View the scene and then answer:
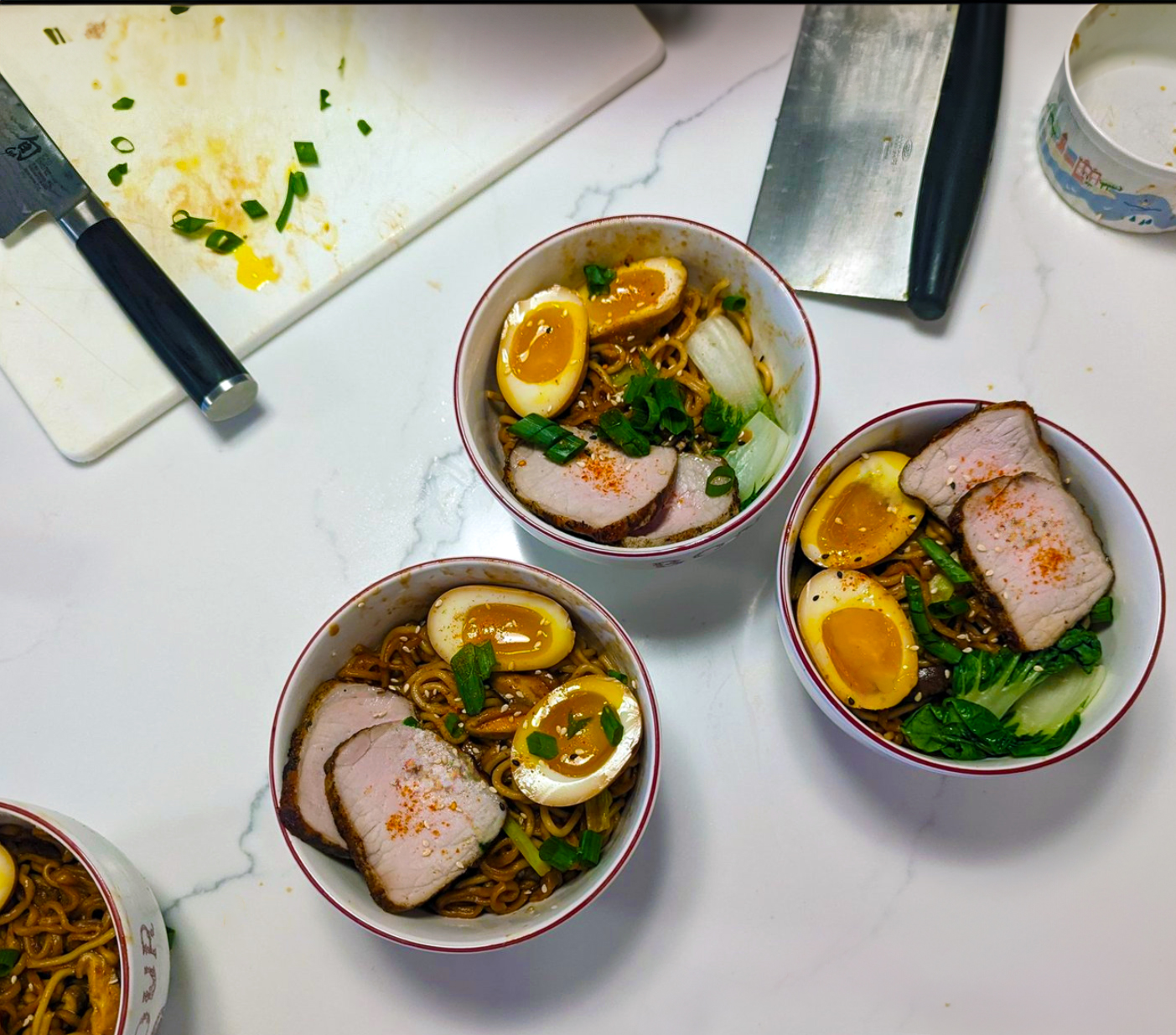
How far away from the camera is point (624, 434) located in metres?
1.49

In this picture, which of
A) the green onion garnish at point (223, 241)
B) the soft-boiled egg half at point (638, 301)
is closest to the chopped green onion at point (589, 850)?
the soft-boiled egg half at point (638, 301)

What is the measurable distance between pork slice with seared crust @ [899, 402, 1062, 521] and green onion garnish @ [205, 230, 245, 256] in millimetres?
1240

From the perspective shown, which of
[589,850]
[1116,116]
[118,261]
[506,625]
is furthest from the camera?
[1116,116]

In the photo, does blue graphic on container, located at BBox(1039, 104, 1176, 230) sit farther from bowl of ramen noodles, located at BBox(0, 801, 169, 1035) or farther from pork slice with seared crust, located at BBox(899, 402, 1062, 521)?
bowl of ramen noodles, located at BBox(0, 801, 169, 1035)

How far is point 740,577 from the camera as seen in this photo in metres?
1.65

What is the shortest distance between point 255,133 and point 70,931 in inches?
54.9

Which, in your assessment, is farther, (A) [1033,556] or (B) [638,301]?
(B) [638,301]

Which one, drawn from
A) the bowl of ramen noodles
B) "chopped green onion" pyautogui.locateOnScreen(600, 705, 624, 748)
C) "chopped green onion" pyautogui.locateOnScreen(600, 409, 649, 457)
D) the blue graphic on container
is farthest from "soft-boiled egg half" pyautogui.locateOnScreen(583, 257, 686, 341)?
the bowl of ramen noodles

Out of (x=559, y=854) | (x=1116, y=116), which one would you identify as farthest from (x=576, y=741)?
(x=1116, y=116)

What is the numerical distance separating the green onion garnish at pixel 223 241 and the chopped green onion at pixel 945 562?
4.29 feet

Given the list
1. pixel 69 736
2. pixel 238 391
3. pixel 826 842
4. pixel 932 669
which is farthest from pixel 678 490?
pixel 69 736

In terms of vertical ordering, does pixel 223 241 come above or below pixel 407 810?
above

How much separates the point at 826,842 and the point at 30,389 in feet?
5.21

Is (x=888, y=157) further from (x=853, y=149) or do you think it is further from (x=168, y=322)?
(x=168, y=322)
